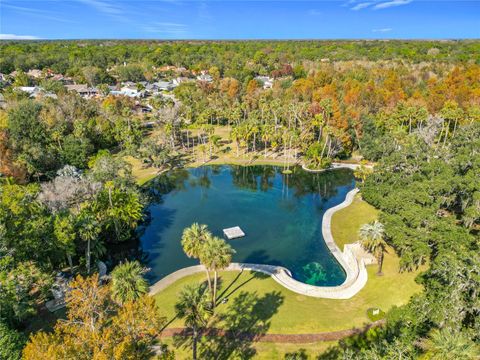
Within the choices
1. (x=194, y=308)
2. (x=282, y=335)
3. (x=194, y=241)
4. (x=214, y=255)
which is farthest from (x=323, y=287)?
(x=194, y=308)

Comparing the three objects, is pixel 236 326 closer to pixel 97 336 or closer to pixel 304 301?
pixel 304 301

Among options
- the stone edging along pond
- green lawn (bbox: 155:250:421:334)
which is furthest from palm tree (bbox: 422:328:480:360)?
the stone edging along pond

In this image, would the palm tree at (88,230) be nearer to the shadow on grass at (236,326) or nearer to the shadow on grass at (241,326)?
the shadow on grass at (236,326)

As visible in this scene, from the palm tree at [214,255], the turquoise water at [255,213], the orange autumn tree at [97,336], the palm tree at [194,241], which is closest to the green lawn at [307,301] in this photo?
the turquoise water at [255,213]

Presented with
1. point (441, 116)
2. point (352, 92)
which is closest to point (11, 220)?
point (441, 116)

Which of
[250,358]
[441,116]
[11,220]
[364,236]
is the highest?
[441,116]

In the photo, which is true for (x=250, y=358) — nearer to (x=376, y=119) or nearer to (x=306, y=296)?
(x=306, y=296)

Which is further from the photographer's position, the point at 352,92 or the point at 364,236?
the point at 352,92
